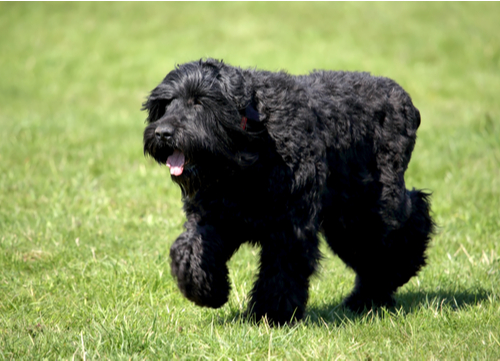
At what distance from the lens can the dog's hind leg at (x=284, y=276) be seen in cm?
372

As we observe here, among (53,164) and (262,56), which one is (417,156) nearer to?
(53,164)

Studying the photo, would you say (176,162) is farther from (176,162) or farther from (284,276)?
(284,276)

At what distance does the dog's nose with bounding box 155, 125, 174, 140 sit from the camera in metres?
3.46

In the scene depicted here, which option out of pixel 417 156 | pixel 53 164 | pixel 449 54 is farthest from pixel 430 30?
pixel 53 164

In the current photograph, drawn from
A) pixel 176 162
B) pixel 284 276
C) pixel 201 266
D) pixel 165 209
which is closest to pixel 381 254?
pixel 284 276

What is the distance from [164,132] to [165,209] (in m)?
2.92

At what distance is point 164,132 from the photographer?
11.4 ft

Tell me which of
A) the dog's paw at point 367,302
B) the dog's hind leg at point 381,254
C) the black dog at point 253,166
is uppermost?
the black dog at point 253,166

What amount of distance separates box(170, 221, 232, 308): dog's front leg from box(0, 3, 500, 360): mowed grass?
19cm

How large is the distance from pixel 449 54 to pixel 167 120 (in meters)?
14.2

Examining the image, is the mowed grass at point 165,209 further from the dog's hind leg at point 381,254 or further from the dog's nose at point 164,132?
the dog's nose at point 164,132

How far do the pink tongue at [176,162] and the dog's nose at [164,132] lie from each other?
0.17 m

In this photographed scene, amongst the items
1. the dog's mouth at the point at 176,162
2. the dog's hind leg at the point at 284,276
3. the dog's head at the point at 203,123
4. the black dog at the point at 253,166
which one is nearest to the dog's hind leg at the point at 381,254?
the black dog at the point at 253,166

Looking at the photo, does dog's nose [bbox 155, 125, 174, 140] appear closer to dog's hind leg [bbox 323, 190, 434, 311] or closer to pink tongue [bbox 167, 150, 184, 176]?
pink tongue [bbox 167, 150, 184, 176]
